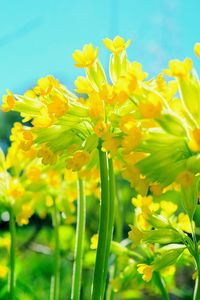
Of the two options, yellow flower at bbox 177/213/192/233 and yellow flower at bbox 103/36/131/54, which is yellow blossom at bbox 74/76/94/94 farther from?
yellow flower at bbox 177/213/192/233

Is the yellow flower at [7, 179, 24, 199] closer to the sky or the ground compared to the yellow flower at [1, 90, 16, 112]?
closer to the ground

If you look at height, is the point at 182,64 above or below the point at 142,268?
above

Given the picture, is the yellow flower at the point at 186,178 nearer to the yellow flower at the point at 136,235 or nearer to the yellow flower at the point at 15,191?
the yellow flower at the point at 136,235

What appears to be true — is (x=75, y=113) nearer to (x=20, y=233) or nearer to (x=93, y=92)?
(x=93, y=92)

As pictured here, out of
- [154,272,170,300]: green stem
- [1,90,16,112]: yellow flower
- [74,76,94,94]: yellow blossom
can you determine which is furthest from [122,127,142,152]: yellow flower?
[154,272,170,300]: green stem

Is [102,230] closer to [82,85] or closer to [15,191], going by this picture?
[82,85]

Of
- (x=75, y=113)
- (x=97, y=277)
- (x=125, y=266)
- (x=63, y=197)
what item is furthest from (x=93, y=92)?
(x=63, y=197)

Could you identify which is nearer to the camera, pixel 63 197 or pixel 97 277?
pixel 97 277
